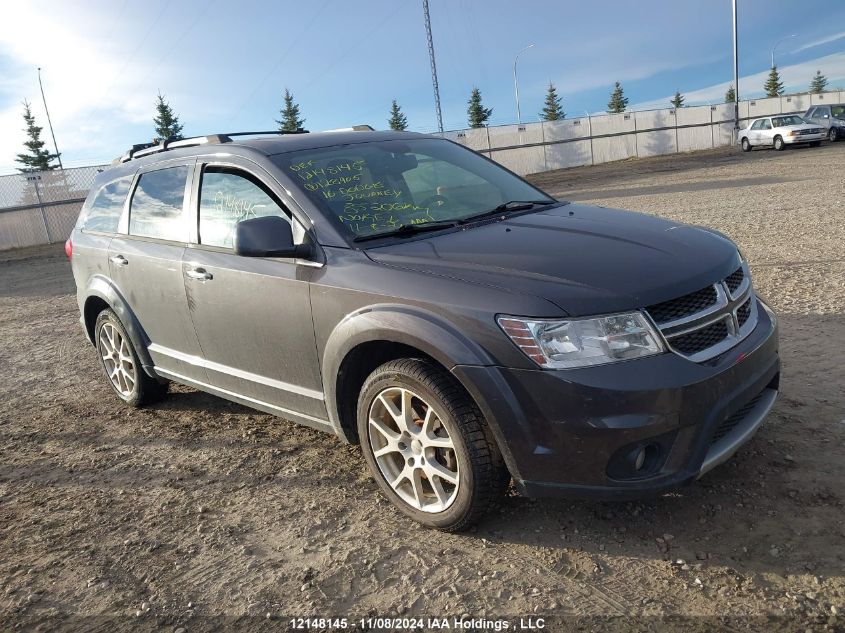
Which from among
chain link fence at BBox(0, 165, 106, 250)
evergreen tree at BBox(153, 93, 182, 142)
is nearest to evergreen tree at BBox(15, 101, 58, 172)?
evergreen tree at BBox(153, 93, 182, 142)

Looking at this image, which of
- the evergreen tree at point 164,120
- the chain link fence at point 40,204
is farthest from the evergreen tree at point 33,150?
the chain link fence at point 40,204

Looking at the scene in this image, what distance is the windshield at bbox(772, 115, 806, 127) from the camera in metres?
30.7

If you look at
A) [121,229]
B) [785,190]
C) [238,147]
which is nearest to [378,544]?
[238,147]

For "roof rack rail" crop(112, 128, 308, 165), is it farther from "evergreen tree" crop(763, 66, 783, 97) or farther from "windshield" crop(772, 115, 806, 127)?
"evergreen tree" crop(763, 66, 783, 97)

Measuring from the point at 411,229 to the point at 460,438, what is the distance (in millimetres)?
1148

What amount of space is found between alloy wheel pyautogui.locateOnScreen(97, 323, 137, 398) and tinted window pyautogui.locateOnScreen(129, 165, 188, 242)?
90 centimetres

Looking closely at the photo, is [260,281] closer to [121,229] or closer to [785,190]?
[121,229]

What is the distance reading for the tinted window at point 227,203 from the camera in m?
3.86

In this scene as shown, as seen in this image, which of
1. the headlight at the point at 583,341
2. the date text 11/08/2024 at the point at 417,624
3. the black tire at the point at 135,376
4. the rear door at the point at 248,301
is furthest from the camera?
the black tire at the point at 135,376

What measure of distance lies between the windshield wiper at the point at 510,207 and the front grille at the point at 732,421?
1.59 metres

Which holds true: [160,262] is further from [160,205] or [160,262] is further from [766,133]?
[766,133]

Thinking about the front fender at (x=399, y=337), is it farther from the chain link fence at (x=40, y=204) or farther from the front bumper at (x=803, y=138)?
the front bumper at (x=803, y=138)

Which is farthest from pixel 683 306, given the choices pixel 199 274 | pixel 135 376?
pixel 135 376

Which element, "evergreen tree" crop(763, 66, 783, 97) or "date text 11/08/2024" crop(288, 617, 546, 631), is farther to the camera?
"evergreen tree" crop(763, 66, 783, 97)
